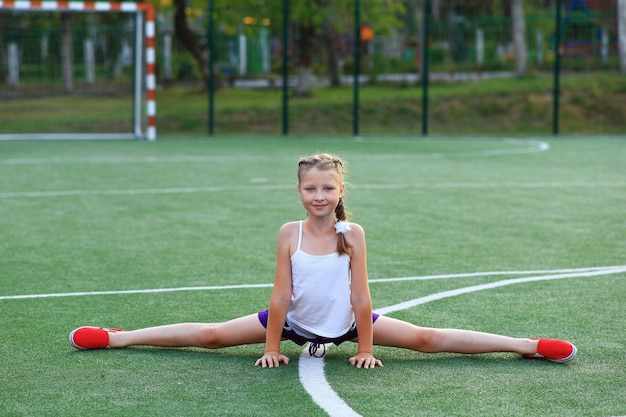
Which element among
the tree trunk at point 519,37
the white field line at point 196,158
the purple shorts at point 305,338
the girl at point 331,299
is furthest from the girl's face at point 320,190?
the tree trunk at point 519,37

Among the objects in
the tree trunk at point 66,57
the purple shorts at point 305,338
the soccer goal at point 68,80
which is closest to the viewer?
the purple shorts at point 305,338

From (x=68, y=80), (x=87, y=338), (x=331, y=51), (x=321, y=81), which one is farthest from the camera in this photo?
(x=331, y=51)

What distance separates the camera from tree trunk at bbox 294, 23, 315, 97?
917 inches

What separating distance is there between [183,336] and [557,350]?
1.62 metres

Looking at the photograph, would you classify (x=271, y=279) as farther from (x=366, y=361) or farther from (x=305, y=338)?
(x=366, y=361)

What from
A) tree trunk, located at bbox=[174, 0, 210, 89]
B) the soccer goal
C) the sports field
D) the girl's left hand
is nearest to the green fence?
the soccer goal

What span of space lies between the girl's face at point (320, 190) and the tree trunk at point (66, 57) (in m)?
18.3

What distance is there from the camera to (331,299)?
13.8ft

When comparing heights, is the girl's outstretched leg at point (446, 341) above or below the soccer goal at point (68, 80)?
below

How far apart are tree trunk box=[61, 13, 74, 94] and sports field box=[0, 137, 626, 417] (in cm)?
886

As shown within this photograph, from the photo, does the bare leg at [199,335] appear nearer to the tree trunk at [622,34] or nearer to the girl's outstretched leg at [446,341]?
the girl's outstretched leg at [446,341]

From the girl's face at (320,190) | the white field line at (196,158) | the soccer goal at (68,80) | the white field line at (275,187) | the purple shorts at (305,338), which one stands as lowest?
the purple shorts at (305,338)

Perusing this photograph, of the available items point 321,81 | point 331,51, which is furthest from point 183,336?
point 331,51

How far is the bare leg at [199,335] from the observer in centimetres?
438
